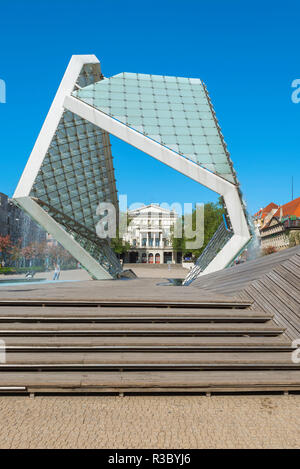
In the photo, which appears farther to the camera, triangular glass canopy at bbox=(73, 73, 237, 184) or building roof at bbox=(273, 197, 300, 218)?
building roof at bbox=(273, 197, 300, 218)

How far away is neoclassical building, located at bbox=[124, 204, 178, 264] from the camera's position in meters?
104

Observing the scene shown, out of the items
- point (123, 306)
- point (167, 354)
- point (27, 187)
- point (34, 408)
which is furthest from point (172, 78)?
point (34, 408)

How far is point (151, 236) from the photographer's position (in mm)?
106000

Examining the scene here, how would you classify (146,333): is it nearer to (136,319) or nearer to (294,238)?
(136,319)

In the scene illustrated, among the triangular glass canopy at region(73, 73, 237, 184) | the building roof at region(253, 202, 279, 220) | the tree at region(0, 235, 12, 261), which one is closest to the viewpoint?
the triangular glass canopy at region(73, 73, 237, 184)

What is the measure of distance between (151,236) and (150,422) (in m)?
101

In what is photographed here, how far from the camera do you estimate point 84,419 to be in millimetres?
4984

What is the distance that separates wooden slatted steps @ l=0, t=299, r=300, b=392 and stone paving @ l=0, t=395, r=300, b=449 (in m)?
0.24

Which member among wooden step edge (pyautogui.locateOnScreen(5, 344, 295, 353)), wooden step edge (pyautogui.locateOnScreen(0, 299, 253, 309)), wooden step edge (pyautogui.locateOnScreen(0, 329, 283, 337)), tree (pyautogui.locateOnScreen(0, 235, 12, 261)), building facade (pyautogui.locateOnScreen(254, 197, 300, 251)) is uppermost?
building facade (pyautogui.locateOnScreen(254, 197, 300, 251))

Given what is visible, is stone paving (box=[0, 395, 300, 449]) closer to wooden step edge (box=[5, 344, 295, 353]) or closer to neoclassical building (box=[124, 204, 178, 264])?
wooden step edge (box=[5, 344, 295, 353])

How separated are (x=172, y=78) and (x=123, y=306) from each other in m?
18.0

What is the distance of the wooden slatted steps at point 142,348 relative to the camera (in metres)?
5.87

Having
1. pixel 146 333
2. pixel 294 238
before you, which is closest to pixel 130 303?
pixel 146 333

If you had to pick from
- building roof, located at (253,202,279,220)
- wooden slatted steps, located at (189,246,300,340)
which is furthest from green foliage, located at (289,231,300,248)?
wooden slatted steps, located at (189,246,300,340)
